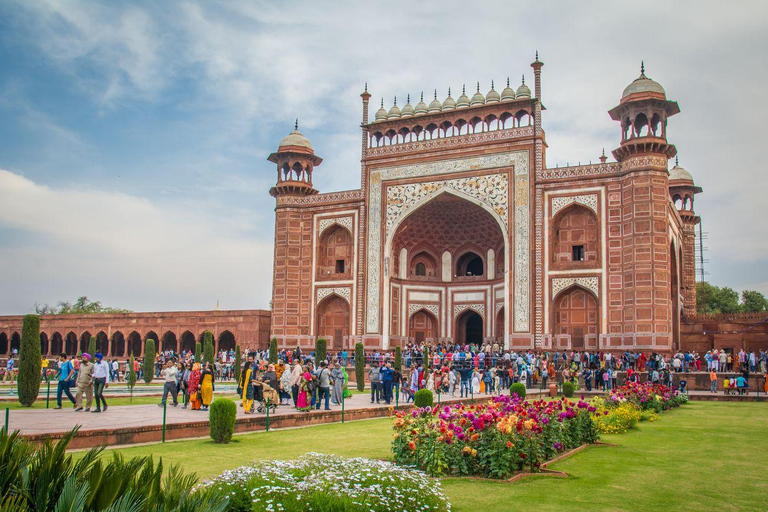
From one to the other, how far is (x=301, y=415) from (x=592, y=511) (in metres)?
7.73

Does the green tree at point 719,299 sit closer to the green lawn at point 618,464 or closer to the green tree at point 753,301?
the green tree at point 753,301

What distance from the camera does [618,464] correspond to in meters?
8.36

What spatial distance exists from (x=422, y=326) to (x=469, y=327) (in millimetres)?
2382

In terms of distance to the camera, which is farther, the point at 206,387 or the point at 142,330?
the point at 142,330

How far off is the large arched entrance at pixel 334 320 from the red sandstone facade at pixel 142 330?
3770 millimetres

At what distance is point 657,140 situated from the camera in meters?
25.7

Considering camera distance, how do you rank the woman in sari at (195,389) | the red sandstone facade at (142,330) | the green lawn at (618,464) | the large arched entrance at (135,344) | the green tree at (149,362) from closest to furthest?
the green lawn at (618,464), the woman in sari at (195,389), the green tree at (149,362), the red sandstone facade at (142,330), the large arched entrance at (135,344)

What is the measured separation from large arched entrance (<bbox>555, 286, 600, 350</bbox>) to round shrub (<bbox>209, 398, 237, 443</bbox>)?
62.8 ft

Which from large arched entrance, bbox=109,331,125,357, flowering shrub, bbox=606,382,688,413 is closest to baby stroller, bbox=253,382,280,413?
flowering shrub, bbox=606,382,688,413

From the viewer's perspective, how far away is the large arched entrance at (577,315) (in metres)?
26.6

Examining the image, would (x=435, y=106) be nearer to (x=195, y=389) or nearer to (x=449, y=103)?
(x=449, y=103)

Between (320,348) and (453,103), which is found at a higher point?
(453,103)

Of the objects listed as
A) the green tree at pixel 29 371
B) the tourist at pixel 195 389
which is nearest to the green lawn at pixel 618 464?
the tourist at pixel 195 389

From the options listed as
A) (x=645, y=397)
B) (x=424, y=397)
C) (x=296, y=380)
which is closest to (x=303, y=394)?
(x=296, y=380)
